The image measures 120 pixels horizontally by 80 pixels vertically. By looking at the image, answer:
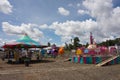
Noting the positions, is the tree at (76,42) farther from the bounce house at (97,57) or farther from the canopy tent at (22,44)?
the bounce house at (97,57)

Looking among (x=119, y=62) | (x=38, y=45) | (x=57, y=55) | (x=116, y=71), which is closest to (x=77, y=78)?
(x=116, y=71)

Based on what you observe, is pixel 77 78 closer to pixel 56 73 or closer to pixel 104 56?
pixel 56 73

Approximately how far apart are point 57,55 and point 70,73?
25484mm

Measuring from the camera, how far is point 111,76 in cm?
1591

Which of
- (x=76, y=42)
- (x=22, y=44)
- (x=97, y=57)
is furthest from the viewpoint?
(x=76, y=42)

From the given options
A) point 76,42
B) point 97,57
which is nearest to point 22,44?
point 97,57

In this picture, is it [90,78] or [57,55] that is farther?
[57,55]

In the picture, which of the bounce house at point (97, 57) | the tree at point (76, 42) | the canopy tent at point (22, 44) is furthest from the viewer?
the tree at point (76, 42)

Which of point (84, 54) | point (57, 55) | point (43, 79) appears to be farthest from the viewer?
point (57, 55)

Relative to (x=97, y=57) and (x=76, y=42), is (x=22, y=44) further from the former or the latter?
(x=76, y=42)

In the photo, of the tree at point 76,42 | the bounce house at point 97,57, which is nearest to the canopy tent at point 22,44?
the bounce house at point 97,57

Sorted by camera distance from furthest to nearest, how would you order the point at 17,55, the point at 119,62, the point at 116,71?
the point at 17,55
the point at 119,62
the point at 116,71

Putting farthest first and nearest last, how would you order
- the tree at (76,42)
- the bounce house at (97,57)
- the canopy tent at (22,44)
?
the tree at (76,42) < the canopy tent at (22,44) < the bounce house at (97,57)

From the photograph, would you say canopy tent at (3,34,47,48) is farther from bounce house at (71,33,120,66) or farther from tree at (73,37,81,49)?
tree at (73,37,81,49)
